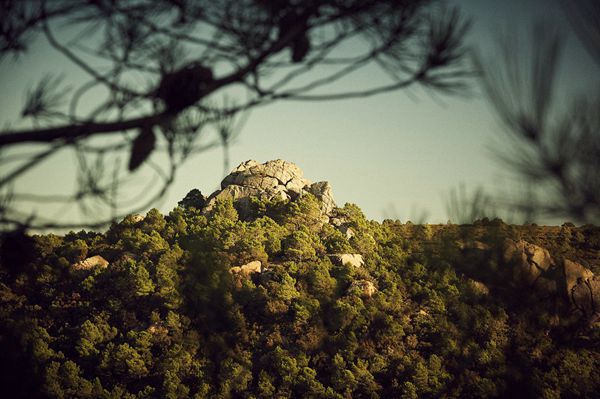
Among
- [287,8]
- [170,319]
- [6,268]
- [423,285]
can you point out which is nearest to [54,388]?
[170,319]

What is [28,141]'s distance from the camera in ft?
6.28

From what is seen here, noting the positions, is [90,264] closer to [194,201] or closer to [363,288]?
[194,201]

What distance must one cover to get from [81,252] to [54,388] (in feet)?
34.5

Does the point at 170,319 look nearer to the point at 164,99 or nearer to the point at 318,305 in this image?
the point at 318,305

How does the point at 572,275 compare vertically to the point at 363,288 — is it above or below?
below

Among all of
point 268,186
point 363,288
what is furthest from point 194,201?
point 363,288

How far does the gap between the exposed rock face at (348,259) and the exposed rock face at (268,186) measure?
19.8 feet

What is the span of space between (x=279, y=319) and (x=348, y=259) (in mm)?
5525

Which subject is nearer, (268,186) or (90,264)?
(90,264)

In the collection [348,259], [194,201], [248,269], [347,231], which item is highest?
[194,201]

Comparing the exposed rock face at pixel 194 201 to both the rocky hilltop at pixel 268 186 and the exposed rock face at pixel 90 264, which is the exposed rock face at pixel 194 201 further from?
the exposed rock face at pixel 90 264

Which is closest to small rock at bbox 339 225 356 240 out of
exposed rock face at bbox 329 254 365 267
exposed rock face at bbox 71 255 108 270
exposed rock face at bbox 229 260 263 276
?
exposed rock face at bbox 329 254 365 267

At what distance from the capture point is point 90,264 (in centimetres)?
2541

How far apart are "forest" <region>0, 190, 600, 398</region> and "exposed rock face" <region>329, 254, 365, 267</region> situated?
0.38 ft
